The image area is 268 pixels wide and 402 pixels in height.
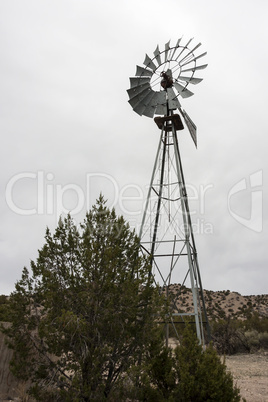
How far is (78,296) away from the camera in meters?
7.06

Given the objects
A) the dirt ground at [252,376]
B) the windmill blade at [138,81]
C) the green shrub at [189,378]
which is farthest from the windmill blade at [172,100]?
the dirt ground at [252,376]

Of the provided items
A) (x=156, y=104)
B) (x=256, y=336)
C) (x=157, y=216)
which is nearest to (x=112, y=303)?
(x=157, y=216)

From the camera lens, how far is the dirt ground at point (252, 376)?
9.32m

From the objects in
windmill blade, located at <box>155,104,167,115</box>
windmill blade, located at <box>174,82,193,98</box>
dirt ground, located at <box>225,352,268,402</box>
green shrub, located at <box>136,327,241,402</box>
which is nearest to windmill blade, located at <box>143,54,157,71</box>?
windmill blade, located at <box>174,82,193,98</box>

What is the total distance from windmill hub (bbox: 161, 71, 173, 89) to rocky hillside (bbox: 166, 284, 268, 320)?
1047 inches

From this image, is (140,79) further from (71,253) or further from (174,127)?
(71,253)

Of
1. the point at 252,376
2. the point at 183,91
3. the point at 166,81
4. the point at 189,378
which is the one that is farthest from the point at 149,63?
the point at 252,376

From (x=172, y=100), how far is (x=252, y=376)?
10605 mm

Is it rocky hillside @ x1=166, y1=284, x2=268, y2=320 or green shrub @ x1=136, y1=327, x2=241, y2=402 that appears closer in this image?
green shrub @ x1=136, y1=327, x2=241, y2=402

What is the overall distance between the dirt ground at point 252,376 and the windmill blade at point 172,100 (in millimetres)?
9121

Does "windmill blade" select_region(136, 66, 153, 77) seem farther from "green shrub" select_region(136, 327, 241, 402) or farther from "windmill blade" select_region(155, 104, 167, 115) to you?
"green shrub" select_region(136, 327, 241, 402)

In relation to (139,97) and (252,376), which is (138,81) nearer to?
(139,97)

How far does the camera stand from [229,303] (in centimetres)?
4222

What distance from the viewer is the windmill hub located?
41.6ft
